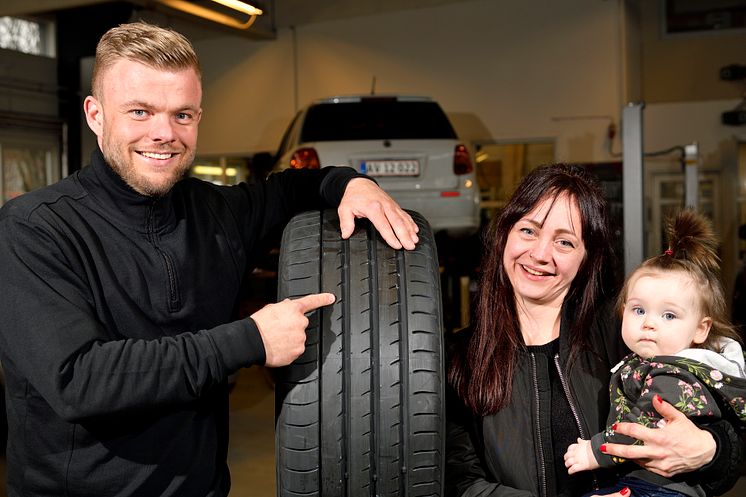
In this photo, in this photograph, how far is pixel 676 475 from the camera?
71.2 inches

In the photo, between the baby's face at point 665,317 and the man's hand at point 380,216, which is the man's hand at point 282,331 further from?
the baby's face at point 665,317

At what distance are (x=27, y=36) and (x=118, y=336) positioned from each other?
12.3 m

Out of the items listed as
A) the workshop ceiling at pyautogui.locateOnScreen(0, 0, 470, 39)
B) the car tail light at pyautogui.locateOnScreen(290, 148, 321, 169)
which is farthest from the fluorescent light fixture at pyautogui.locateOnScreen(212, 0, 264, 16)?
the workshop ceiling at pyautogui.locateOnScreen(0, 0, 470, 39)

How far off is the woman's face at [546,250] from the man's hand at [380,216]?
31cm

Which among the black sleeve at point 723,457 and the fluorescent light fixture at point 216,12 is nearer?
the black sleeve at point 723,457

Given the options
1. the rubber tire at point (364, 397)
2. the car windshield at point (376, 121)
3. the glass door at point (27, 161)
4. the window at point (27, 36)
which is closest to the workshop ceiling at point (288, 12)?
the window at point (27, 36)

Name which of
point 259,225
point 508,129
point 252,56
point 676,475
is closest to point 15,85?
point 252,56

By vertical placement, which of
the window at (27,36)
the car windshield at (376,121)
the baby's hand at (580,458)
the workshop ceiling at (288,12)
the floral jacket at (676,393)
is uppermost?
the workshop ceiling at (288,12)

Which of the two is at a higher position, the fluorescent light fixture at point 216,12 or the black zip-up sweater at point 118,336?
the fluorescent light fixture at point 216,12

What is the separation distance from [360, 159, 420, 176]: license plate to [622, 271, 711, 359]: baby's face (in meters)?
4.68

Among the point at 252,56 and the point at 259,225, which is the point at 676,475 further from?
the point at 252,56

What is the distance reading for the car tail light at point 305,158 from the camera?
638 centimetres

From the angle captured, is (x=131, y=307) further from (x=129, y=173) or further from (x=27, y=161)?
(x=27, y=161)

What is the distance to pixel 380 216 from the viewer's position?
1.88 meters
